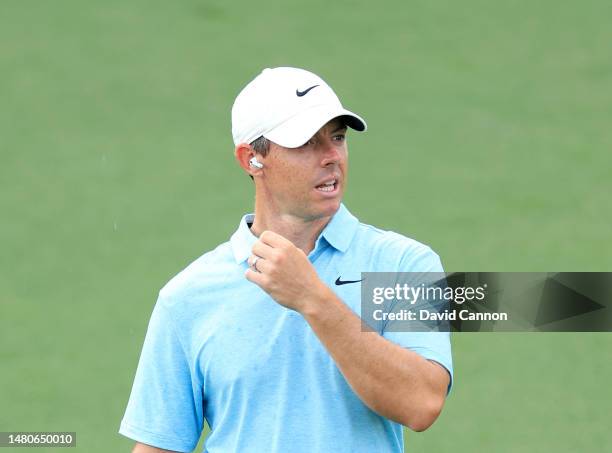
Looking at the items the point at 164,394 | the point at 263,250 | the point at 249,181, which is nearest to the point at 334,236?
the point at 263,250

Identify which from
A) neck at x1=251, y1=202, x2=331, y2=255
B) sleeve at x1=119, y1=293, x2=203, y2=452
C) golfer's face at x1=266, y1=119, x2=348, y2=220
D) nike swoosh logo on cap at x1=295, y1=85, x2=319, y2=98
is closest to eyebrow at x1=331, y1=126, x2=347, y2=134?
golfer's face at x1=266, y1=119, x2=348, y2=220

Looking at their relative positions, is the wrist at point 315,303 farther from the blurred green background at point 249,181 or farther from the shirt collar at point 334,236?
the blurred green background at point 249,181

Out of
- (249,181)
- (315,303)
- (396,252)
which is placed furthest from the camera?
(249,181)

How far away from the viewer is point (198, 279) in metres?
3.24

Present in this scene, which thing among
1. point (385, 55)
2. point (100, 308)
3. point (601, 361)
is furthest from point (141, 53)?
point (601, 361)

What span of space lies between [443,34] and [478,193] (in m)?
1.74

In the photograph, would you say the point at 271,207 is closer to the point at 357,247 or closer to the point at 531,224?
the point at 357,247

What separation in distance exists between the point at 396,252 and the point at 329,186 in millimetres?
238

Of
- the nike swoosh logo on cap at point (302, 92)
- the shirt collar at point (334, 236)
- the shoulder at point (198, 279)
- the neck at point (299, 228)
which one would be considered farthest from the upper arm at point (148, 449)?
the nike swoosh logo on cap at point (302, 92)

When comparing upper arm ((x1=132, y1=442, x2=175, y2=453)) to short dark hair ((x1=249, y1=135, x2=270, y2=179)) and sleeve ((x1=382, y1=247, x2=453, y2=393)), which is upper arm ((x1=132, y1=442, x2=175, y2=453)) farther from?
short dark hair ((x1=249, y1=135, x2=270, y2=179))

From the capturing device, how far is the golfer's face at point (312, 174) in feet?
10.5

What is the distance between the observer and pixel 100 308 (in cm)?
684

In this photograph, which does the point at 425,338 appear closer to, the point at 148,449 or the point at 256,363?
the point at 256,363

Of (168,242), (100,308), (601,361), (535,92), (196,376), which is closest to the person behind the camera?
(196,376)
